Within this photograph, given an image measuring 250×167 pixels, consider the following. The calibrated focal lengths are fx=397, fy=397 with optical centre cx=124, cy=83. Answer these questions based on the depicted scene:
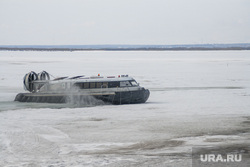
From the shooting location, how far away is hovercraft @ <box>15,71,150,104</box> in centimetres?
2467

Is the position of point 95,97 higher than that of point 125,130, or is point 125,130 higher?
point 95,97

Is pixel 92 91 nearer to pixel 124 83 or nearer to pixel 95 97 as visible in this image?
pixel 95 97

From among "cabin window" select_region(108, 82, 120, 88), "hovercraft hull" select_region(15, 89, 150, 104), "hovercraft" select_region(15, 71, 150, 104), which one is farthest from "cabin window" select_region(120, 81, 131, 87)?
"hovercraft hull" select_region(15, 89, 150, 104)

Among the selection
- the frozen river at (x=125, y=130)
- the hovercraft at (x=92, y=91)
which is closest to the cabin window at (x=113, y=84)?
the hovercraft at (x=92, y=91)

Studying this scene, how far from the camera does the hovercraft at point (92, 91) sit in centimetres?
2467

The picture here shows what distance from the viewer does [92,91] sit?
2498 centimetres

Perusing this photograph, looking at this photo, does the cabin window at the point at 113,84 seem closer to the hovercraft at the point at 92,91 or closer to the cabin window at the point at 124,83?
the hovercraft at the point at 92,91

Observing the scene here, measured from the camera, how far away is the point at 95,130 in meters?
17.2

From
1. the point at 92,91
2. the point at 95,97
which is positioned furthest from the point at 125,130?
the point at 92,91

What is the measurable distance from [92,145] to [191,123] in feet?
19.3

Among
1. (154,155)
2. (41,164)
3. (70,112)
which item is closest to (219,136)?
(154,155)

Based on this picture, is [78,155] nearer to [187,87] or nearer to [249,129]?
[249,129]

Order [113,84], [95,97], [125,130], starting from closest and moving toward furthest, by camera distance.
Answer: [125,130], [95,97], [113,84]

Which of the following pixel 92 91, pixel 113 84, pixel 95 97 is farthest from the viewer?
pixel 92 91
